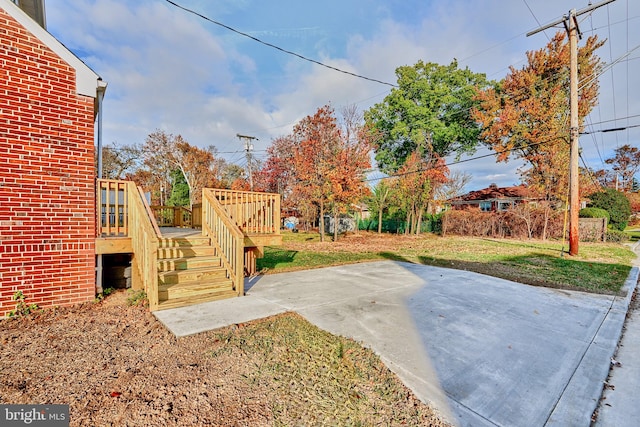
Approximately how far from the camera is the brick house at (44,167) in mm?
3887

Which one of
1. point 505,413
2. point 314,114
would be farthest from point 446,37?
point 505,413

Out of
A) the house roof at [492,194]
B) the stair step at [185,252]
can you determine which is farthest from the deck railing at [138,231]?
the house roof at [492,194]

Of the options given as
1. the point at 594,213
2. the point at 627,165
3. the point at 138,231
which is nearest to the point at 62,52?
the point at 138,231

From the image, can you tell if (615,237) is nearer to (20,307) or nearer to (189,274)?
(189,274)

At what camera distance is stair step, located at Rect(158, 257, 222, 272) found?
4852mm

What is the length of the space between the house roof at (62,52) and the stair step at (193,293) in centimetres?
336

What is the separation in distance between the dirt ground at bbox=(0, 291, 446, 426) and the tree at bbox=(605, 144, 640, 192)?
2005 inches

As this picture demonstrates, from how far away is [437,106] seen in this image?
82.9 feet

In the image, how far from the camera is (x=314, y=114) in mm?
15320

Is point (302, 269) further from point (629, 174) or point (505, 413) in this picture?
point (629, 174)

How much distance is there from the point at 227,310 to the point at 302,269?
139 inches

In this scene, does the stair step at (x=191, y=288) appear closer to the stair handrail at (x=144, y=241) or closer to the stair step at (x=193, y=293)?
the stair step at (x=193, y=293)

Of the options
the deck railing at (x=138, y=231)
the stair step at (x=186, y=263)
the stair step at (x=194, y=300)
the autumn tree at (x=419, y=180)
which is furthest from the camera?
the autumn tree at (x=419, y=180)

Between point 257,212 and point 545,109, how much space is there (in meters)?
19.9
